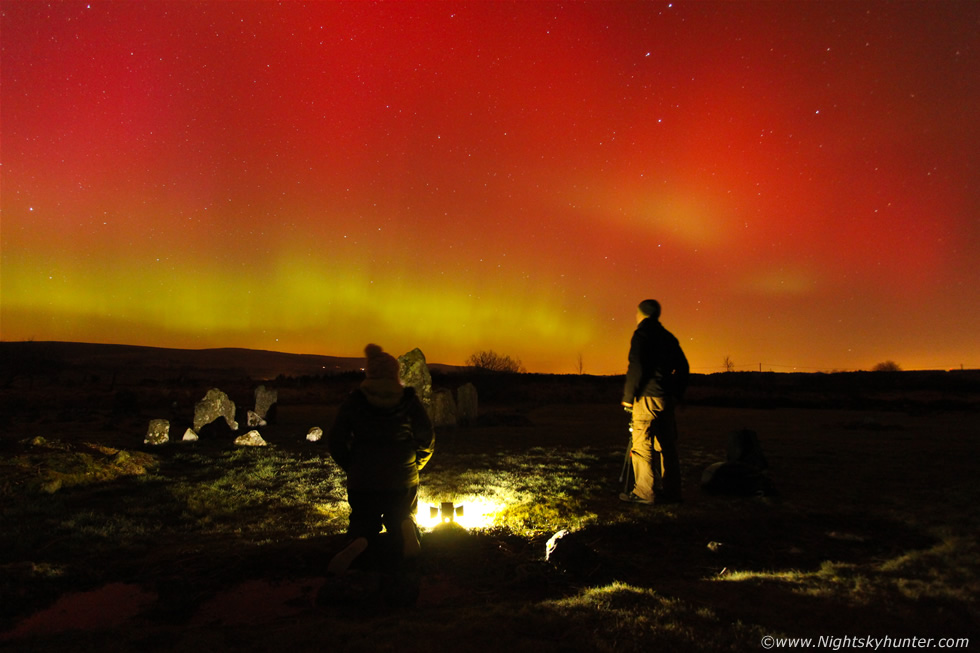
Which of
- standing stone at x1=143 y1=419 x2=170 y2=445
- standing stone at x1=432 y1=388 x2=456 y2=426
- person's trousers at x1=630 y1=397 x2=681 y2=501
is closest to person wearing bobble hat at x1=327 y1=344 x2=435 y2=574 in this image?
person's trousers at x1=630 y1=397 x2=681 y2=501

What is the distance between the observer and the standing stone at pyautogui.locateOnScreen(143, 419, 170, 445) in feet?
48.6

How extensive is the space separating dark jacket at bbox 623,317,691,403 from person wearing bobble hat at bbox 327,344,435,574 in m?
3.29

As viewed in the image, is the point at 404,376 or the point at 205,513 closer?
the point at 205,513

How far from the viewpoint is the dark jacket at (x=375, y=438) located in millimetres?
5379

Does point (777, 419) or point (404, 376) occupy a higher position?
point (404, 376)

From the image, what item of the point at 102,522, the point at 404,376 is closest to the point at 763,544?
the point at 102,522

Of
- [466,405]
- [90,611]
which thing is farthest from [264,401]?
[90,611]

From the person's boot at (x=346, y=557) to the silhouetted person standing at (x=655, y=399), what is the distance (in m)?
4.09

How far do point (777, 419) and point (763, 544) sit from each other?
65.9ft

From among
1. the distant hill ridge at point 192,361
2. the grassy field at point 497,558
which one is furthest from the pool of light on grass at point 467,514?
the distant hill ridge at point 192,361

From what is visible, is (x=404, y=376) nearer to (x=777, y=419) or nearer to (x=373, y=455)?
(x=373, y=455)

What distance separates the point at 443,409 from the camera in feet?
66.6

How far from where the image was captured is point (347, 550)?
4777 mm

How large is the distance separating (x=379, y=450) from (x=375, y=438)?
13cm
